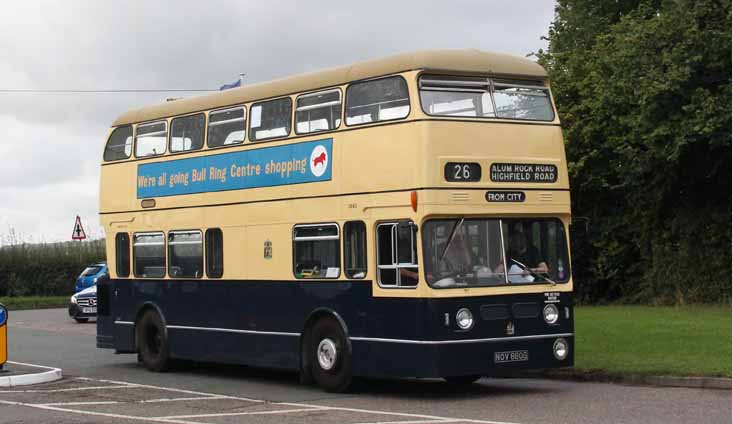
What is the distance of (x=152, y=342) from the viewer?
21.4 meters

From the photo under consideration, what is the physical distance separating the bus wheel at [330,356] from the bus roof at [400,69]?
10.5ft

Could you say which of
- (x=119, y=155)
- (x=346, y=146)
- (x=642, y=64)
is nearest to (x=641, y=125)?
(x=642, y=64)

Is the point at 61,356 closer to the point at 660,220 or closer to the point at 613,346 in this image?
the point at 613,346

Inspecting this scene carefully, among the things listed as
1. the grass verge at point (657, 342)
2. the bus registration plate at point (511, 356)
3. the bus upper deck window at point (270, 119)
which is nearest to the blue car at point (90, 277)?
the grass verge at point (657, 342)

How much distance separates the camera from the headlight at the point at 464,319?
15664mm

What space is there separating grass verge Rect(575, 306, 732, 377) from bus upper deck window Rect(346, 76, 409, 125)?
4.70m

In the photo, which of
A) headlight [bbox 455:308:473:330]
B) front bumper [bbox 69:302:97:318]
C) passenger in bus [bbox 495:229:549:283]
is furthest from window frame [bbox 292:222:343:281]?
front bumper [bbox 69:302:97:318]

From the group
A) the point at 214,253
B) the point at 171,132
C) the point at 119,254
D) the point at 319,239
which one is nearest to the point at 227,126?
the point at 171,132

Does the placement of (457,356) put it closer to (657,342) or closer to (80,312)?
(657,342)

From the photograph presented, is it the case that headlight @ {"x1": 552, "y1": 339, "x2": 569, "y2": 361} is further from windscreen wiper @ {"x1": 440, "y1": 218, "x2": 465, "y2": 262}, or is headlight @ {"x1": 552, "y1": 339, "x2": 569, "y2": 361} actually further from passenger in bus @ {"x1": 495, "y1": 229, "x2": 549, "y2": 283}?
windscreen wiper @ {"x1": 440, "y1": 218, "x2": 465, "y2": 262}

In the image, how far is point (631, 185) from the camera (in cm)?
3488

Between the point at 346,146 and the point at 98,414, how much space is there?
4609mm

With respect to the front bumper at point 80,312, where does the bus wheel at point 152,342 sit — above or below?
below

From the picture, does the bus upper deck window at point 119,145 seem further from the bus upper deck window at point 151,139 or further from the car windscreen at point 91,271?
the car windscreen at point 91,271
